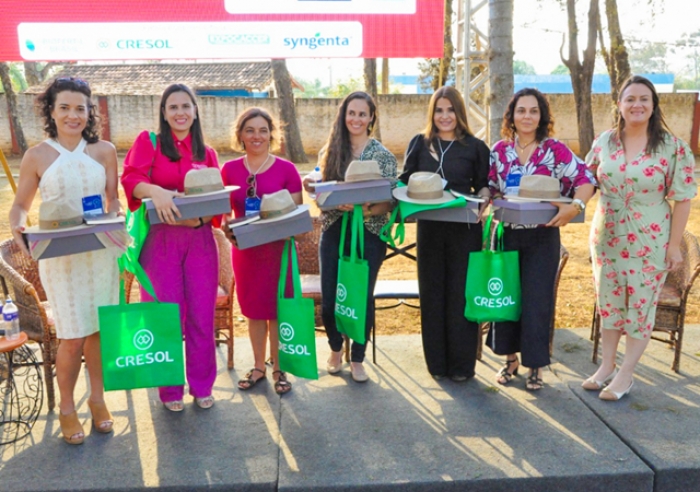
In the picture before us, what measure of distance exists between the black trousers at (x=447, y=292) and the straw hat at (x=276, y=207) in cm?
89

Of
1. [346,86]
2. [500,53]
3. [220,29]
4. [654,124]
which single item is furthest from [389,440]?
[346,86]

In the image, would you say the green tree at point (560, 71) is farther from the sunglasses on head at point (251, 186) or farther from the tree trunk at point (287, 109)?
the sunglasses on head at point (251, 186)

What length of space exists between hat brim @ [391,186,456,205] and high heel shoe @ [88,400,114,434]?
202 centimetres

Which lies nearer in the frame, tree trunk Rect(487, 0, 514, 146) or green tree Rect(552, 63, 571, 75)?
tree trunk Rect(487, 0, 514, 146)

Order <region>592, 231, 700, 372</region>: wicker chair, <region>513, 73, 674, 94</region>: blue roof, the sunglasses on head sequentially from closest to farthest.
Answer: the sunglasses on head, <region>592, 231, 700, 372</region>: wicker chair, <region>513, 73, 674, 94</region>: blue roof

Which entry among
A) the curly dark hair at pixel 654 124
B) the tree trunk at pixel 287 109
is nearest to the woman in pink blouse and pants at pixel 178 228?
the curly dark hair at pixel 654 124

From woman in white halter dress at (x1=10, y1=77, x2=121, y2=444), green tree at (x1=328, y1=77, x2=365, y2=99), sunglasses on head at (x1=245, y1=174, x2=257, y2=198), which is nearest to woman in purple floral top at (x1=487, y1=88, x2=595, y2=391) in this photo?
sunglasses on head at (x1=245, y1=174, x2=257, y2=198)

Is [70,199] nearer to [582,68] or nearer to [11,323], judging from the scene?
[11,323]

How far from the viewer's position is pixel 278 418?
377cm

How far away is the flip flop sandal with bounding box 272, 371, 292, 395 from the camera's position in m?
4.09

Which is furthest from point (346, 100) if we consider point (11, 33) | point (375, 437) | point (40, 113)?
point (11, 33)

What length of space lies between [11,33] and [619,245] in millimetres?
8308

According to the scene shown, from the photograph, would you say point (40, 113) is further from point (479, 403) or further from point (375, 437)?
point (479, 403)

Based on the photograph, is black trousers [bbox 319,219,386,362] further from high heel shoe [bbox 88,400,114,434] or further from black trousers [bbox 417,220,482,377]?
high heel shoe [bbox 88,400,114,434]
